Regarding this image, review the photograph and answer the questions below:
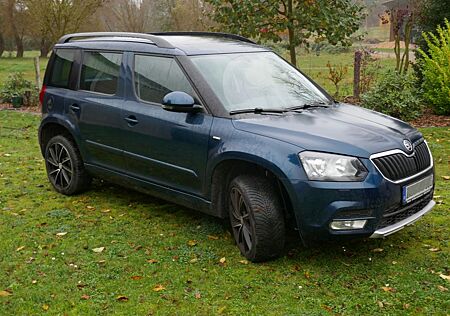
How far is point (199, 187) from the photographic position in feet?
16.4

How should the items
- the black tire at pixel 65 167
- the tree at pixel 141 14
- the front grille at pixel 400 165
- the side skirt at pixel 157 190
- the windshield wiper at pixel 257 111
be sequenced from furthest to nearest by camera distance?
the tree at pixel 141 14, the black tire at pixel 65 167, the side skirt at pixel 157 190, the windshield wiper at pixel 257 111, the front grille at pixel 400 165

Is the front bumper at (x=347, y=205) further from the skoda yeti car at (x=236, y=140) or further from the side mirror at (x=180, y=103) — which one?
the side mirror at (x=180, y=103)

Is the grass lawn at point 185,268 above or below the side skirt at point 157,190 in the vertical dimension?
below

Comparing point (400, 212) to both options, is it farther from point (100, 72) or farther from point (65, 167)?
point (65, 167)

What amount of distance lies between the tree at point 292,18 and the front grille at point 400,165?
25.7 feet

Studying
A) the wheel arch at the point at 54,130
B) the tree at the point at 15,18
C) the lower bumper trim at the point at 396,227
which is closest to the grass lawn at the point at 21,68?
the tree at the point at 15,18

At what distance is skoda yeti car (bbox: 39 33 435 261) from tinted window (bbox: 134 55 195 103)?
12mm

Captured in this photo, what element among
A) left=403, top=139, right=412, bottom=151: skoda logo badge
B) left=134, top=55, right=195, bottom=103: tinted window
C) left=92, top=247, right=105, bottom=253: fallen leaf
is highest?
left=134, top=55, right=195, bottom=103: tinted window

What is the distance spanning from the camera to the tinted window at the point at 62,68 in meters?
6.49

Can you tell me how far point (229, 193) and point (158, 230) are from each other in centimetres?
104

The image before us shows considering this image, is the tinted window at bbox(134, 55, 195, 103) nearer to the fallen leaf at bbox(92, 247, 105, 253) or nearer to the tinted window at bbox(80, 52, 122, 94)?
the tinted window at bbox(80, 52, 122, 94)

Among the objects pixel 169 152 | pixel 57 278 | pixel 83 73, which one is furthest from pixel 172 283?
pixel 83 73

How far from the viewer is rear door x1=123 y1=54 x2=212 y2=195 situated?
16.2ft

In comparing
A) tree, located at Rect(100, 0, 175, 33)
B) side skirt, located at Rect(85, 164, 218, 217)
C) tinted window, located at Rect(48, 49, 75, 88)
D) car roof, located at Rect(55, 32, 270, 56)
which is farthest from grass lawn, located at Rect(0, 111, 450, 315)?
tree, located at Rect(100, 0, 175, 33)
